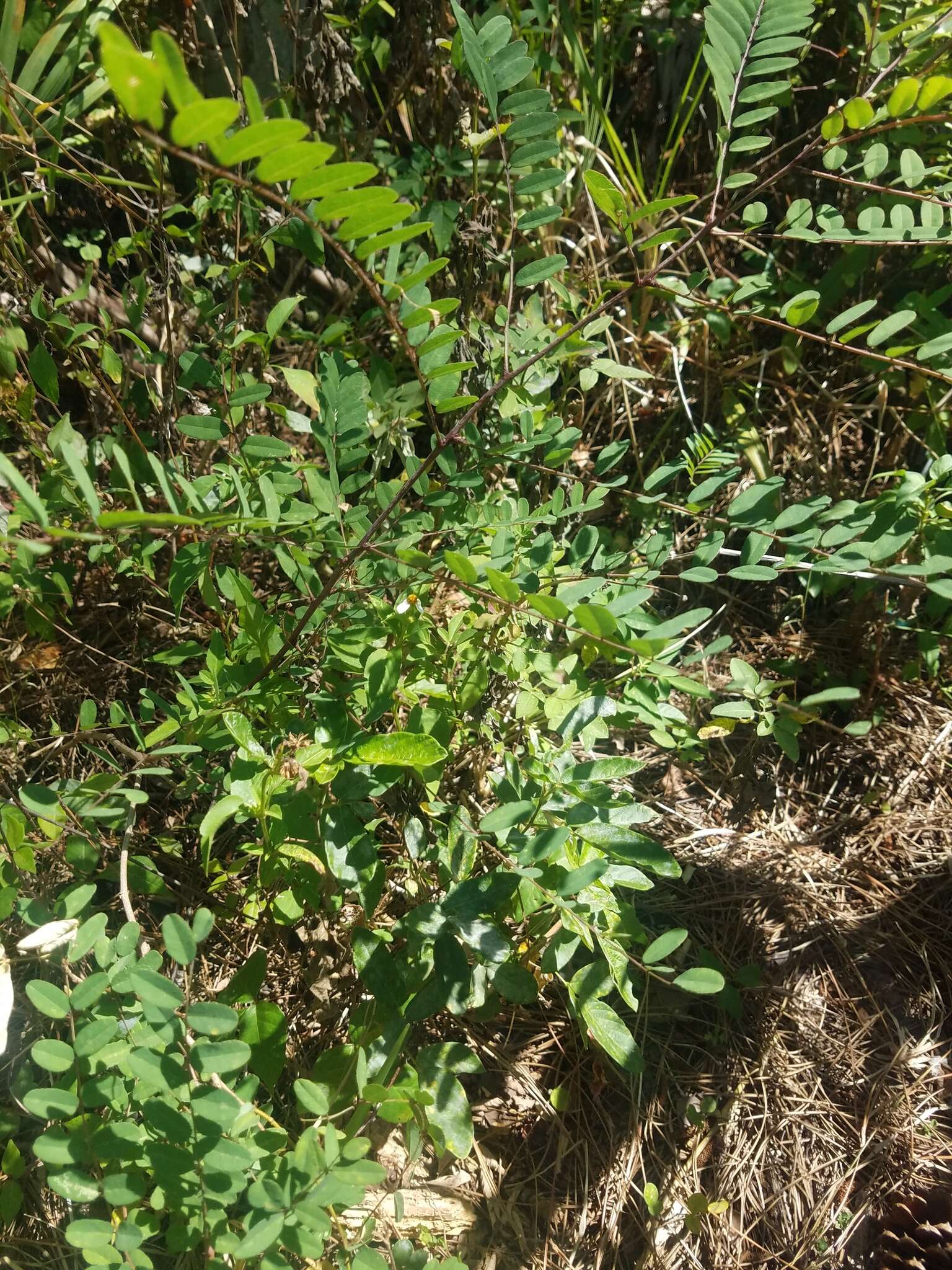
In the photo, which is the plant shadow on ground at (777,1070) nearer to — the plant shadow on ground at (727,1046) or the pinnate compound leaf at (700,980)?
the plant shadow on ground at (727,1046)

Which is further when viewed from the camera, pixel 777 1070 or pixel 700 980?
pixel 777 1070

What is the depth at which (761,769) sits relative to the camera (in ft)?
6.34

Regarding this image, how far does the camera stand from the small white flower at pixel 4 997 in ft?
3.60

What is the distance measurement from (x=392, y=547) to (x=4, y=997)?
749mm

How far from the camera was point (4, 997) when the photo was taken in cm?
112

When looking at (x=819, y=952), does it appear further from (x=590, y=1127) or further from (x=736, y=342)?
(x=736, y=342)

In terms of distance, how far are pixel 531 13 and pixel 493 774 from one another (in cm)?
162

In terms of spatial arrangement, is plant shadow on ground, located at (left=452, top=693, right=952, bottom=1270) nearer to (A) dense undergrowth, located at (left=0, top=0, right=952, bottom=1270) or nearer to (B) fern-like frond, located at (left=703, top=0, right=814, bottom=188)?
(A) dense undergrowth, located at (left=0, top=0, right=952, bottom=1270)

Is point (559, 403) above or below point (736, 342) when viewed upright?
above

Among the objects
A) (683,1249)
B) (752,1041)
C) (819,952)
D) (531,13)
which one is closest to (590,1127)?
(683,1249)

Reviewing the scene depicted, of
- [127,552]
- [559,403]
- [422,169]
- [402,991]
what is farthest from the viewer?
[422,169]

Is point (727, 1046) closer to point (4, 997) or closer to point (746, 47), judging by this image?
point (4, 997)

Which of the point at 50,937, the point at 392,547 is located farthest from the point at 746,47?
the point at 50,937

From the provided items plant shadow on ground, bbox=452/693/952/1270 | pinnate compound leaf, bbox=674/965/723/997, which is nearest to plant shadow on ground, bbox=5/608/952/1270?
plant shadow on ground, bbox=452/693/952/1270
